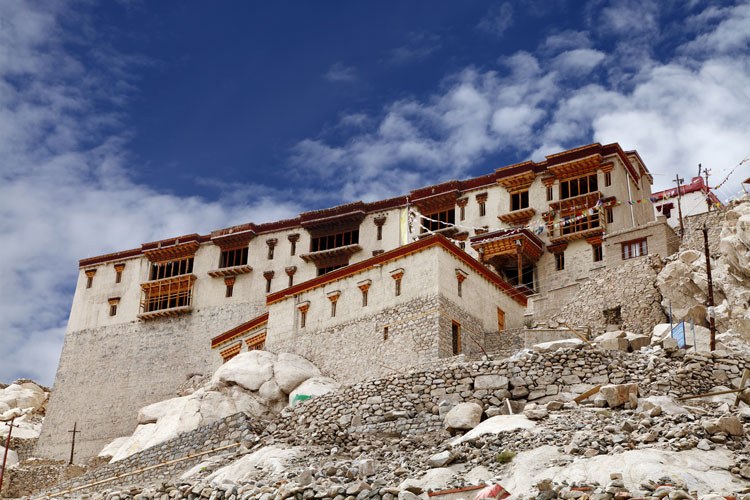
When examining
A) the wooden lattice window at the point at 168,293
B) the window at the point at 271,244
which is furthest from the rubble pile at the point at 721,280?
the wooden lattice window at the point at 168,293

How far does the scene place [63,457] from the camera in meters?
55.9

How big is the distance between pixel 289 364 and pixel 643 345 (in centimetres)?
1470

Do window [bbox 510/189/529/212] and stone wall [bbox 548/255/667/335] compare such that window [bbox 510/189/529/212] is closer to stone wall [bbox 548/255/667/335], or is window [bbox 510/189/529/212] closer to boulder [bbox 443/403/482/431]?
stone wall [bbox 548/255/667/335]

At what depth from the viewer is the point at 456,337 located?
121ft

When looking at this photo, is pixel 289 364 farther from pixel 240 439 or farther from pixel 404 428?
pixel 404 428

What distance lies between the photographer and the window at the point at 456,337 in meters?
36.5

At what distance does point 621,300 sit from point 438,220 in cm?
1523

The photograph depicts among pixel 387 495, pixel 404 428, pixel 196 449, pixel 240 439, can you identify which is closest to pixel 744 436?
pixel 387 495

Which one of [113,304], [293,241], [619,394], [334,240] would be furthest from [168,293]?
[619,394]

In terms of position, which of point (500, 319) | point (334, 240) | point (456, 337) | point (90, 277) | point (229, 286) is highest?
point (334, 240)

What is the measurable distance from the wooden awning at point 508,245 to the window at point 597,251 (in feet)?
9.48

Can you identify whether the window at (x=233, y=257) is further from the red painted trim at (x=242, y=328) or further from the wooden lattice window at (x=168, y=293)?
the red painted trim at (x=242, y=328)

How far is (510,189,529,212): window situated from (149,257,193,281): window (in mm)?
22482

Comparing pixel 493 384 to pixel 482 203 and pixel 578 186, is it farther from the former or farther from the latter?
pixel 482 203
